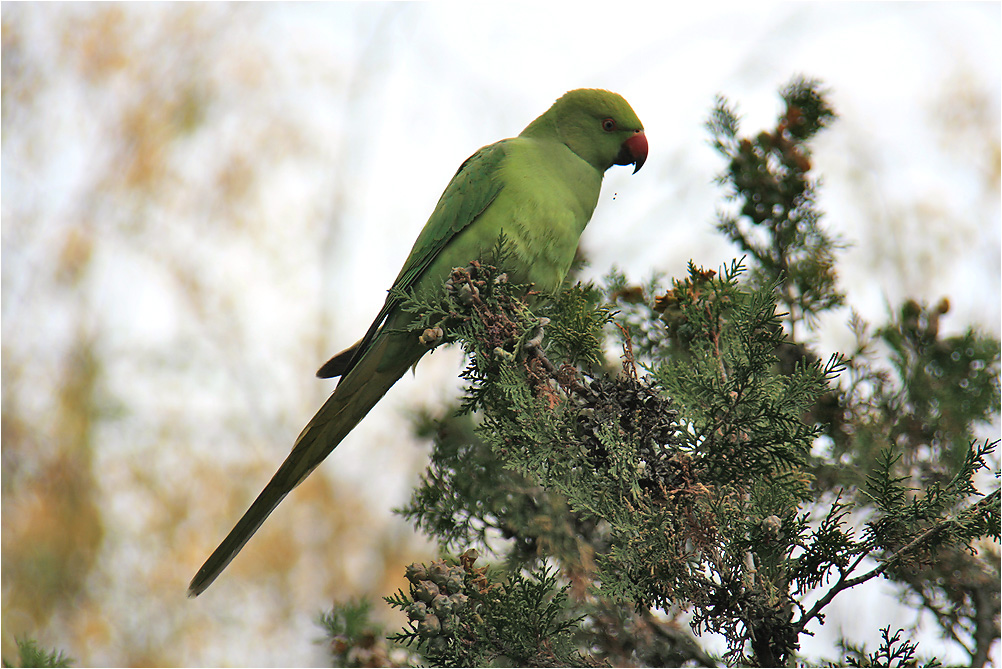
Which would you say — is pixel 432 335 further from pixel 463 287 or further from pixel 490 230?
pixel 490 230

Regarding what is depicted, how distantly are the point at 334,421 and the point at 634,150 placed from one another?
1397 millimetres

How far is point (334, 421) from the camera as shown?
2.13 meters

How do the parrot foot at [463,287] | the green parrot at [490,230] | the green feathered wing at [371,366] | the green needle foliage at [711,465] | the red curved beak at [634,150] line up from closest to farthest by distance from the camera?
the green needle foliage at [711,465]
the parrot foot at [463,287]
the green feathered wing at [371,366]
the green parrot at [490,230]
the red curved beak at [634,150]

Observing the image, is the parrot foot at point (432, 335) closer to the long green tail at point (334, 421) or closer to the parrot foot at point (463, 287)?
the parrot foot at point (463, 287)

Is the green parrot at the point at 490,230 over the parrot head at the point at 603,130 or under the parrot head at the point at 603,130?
under

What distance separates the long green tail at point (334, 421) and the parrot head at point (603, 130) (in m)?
0.98

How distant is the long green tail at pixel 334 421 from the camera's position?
6.52 feet

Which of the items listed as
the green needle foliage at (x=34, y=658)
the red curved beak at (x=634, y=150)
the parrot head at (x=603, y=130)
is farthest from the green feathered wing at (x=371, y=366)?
the green needle foliage at (x=34, y=658)

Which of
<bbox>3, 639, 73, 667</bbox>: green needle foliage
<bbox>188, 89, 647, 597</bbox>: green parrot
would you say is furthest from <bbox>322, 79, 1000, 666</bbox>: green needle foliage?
<bbox>3, 639, 73, 667</bbox>: green needle foliage

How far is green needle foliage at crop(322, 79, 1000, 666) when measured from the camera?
1.12 metres

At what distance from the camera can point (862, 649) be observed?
1.26 m

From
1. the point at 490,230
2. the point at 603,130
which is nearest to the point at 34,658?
the point at 490,230

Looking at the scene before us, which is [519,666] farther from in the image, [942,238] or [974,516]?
[942,238]

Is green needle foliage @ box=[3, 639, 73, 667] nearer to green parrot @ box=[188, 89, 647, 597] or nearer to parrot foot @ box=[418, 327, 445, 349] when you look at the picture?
green parrot @ box=[188, 89, 647, 597]
